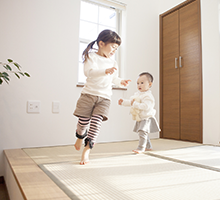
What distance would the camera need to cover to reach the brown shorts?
4.38 feet

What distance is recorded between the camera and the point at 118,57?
8.51 ft

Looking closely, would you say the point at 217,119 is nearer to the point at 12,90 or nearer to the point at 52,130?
the point at 52,130

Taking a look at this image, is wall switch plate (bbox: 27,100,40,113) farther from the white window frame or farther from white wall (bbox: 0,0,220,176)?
the white window frame

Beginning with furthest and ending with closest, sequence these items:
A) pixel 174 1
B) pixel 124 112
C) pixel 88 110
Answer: pixel 174 1, pixel 124 112, pixel 88 110

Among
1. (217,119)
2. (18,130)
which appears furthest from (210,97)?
(18,130)

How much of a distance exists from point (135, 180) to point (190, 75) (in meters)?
1.78

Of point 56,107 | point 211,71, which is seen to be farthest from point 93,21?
point 211,71

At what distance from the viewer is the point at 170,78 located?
8.62 ft

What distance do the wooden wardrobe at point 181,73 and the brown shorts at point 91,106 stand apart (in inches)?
53.4

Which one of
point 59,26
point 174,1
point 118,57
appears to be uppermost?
point 174,1

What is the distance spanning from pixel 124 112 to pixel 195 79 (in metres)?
0.89

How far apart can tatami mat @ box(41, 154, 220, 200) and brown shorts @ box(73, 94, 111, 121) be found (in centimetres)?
31

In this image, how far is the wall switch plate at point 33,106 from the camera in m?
1.90

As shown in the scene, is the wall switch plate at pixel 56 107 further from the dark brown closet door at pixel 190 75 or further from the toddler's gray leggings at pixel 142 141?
the dark brown closet door at pixel 190 75
